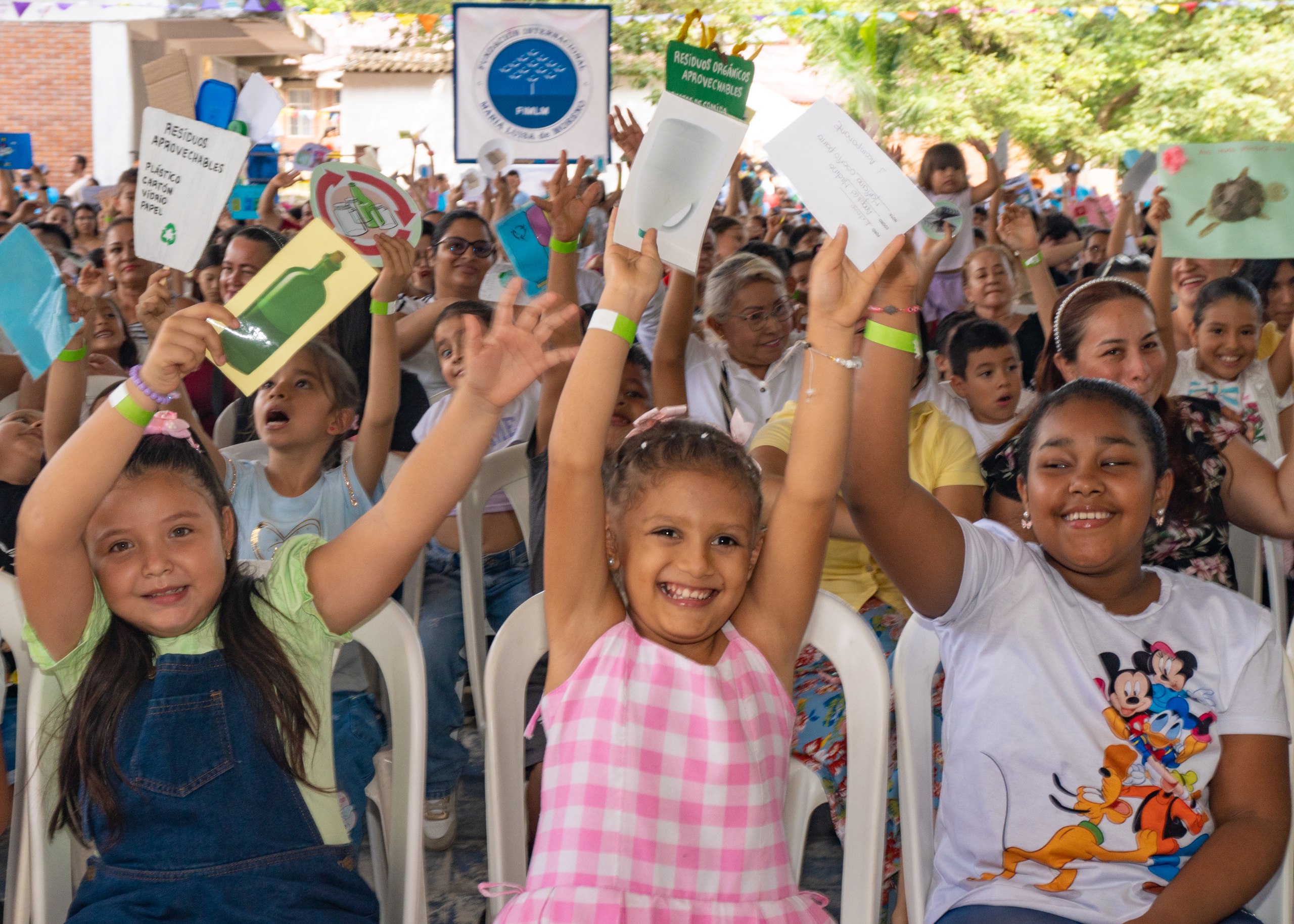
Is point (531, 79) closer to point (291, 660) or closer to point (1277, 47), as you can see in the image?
point (291, 660)

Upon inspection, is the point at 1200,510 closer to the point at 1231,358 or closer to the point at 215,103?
the point at 1231,358

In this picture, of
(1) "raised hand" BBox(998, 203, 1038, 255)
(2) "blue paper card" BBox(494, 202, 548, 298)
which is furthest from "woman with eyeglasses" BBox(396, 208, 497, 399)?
(1) "raised hand" BBox(998, 203, 1038, 255)

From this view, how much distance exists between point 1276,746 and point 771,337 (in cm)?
217

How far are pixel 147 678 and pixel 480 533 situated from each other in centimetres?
137

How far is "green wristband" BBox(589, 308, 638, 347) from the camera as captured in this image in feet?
5.64

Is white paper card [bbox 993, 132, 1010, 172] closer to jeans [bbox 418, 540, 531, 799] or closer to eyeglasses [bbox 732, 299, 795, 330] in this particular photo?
eyeglasses [bbox 732, 299, 795, 330]

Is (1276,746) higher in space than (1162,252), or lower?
lower

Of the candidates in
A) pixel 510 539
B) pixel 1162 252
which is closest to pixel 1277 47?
pixel 1162 252

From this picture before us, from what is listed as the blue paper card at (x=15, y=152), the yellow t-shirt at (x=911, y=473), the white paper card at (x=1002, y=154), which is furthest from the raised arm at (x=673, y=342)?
the blue paper card at (x=15, y=152)

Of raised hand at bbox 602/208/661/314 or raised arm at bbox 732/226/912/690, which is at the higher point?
raised hand at bbox 602/208/661/314

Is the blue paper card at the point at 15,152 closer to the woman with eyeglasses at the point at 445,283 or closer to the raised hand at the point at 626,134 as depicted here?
the woman with eyeglasses at the point at 445,283

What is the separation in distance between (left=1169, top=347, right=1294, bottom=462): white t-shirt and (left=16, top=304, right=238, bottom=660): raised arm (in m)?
2.89

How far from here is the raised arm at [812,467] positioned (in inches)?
65.9

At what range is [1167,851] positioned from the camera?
170 centimetres
